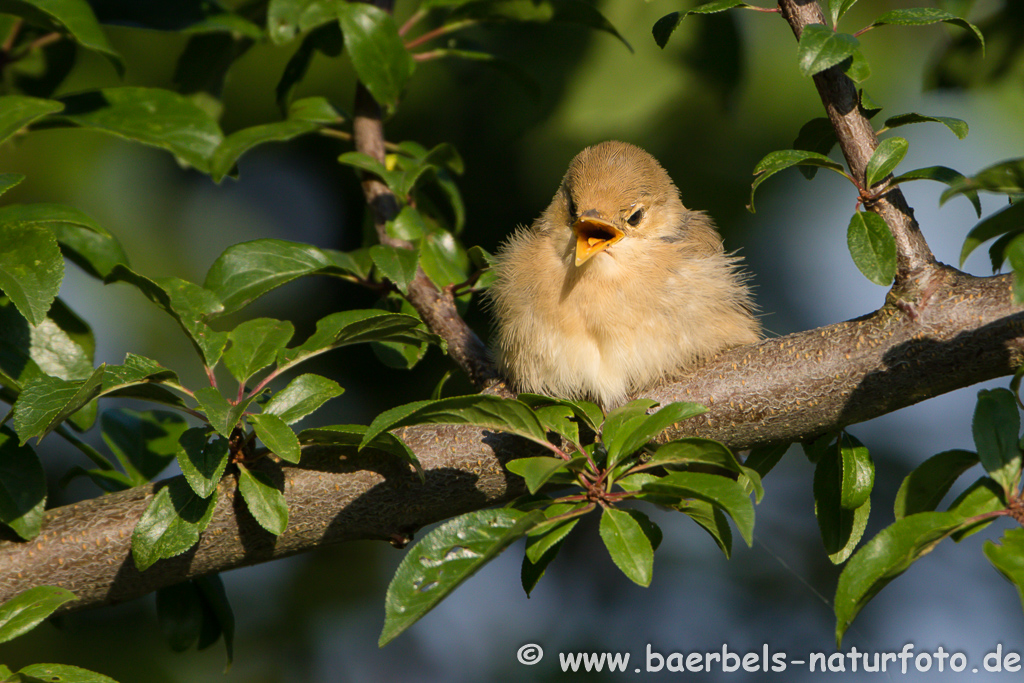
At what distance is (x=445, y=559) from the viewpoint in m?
1.72

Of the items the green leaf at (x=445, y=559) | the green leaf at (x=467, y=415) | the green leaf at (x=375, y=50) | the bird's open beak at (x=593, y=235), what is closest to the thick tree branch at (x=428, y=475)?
the green leaf at (x=467, y=415)

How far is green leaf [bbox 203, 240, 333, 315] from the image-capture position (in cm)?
254

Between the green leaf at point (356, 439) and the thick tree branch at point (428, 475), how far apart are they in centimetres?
25

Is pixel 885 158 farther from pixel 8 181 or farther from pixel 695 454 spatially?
pixel 8 181

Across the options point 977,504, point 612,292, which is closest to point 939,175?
point 977,504

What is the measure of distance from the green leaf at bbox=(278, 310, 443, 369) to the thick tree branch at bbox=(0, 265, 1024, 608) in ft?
0.93

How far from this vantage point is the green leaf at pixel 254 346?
230 cm

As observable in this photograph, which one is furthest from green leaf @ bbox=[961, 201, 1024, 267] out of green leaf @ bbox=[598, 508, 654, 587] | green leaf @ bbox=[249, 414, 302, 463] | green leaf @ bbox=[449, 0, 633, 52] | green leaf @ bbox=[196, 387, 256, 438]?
green leaf @ bbox=[196, 387, 256, 438]

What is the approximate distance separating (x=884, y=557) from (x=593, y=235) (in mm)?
1801

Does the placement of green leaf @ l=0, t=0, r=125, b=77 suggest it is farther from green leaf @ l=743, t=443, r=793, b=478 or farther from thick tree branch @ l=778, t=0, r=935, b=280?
green leaf @ l=743, t=443, r=793, b=478

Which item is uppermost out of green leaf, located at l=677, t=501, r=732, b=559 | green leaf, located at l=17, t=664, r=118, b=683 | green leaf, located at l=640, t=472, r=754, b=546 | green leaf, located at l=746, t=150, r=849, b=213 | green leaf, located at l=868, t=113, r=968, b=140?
green leaf, located at l=868, t=113, r=968, b=140

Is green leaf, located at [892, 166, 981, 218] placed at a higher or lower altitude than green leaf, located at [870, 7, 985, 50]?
lower

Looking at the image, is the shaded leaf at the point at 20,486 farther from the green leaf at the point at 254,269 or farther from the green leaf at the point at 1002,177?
the green leaf at the point at 1002,177

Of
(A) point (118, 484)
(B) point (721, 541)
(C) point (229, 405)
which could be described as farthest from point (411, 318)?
(A) point (118, 484)
